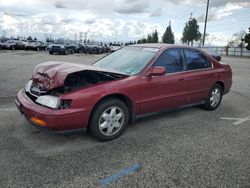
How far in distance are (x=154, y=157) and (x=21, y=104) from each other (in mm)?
2172

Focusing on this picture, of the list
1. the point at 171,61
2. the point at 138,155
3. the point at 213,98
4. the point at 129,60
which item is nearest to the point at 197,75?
the point at 171,61

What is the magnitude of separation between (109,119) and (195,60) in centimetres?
250

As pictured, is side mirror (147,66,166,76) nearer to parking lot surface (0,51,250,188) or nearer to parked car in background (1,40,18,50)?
parking lot surface (0,51,250,188)

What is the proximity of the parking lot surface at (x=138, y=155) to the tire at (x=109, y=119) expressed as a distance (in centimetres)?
14

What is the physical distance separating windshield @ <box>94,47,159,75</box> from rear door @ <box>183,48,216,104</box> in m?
0.88

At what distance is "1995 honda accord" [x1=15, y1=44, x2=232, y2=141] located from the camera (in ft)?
11.8

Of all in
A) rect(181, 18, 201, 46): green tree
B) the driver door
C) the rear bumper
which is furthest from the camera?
rect(181, 18, 201, 46): green tree

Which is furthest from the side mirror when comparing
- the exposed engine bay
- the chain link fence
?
the chain link fence

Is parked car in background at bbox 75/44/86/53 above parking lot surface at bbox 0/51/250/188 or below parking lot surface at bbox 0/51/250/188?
above

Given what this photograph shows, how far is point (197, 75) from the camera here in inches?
209

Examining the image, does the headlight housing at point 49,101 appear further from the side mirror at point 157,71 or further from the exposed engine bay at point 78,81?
the side mirror at point 157,71

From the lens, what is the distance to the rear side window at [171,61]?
4.67 meters

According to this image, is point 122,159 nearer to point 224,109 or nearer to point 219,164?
point 219,164

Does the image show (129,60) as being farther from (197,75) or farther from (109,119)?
(197,75)
